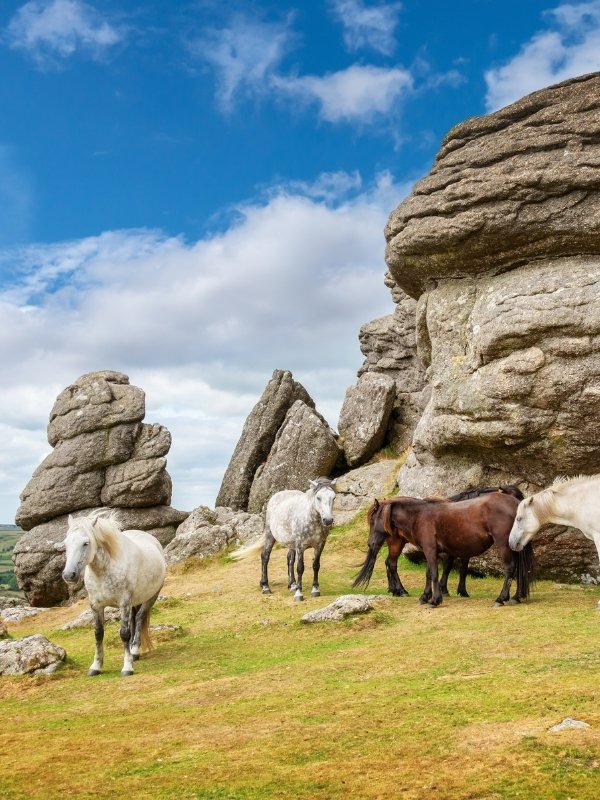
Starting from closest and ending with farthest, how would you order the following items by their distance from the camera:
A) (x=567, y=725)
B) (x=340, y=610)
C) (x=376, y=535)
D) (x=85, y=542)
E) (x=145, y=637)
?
(x=567, y=725) < (x=85, y=542) < (x=145, y=637) < (x=340, y=610) < (x=376, y=535)

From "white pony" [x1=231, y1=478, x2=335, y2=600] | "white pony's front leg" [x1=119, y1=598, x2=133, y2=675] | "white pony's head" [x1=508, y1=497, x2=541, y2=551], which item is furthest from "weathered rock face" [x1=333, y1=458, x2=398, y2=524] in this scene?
"white pony's front leg" [x1=119, y1=598, x2=133, y2=675]

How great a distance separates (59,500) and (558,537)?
840 inches

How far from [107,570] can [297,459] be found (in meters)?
19.0

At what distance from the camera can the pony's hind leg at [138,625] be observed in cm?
1270

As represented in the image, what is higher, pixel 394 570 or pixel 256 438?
pixel 256 438

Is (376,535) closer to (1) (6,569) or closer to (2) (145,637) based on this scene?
(2) (145,637)

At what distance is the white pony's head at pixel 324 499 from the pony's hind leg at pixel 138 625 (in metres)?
4.52

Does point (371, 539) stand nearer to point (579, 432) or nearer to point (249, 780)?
point (579, 432)

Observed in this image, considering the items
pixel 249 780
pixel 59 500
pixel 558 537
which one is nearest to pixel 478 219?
pixel 558 537

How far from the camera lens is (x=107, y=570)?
11.8m

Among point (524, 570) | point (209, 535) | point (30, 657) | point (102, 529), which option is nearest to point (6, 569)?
point (209, 535)

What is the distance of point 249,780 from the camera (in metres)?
6.33

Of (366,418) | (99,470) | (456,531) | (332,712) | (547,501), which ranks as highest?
(366,418)

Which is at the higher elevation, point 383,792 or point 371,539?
point 371,539
